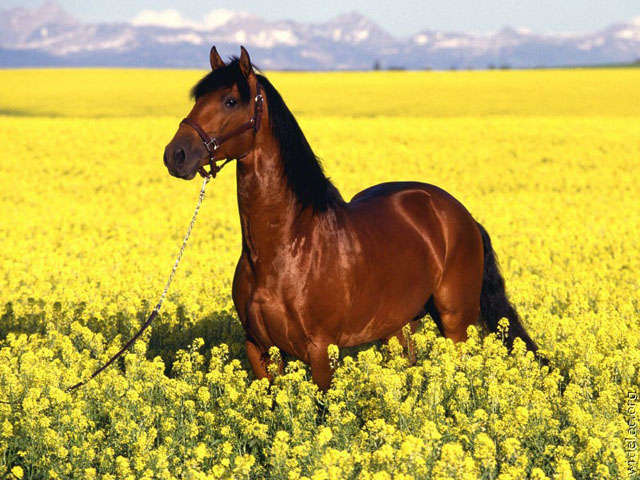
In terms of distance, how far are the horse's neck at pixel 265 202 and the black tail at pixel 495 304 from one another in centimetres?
246

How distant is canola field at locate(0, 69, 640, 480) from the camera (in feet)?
16.3

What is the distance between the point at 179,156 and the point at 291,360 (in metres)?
3.27

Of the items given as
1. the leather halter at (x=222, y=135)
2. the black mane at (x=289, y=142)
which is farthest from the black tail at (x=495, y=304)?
the leather halter at (x=222, y=135)

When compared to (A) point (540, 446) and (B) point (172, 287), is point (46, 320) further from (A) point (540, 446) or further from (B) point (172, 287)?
(A) point (540, 446)

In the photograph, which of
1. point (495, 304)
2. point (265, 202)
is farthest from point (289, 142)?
point (495, 304)

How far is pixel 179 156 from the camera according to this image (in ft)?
15.8

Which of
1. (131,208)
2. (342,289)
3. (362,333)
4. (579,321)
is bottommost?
(131,208)

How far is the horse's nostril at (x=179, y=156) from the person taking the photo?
480 cm

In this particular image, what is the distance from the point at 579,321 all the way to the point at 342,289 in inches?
144

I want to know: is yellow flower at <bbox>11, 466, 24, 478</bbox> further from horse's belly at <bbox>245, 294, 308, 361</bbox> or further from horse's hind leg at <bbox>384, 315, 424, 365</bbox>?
horse's hind leg at <bbox>384, 315, 424, 365</bbox>

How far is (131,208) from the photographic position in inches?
787

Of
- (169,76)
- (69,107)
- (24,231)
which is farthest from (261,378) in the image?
(169,76)

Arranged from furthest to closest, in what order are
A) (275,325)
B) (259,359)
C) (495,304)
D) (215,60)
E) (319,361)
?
(495,304) → (259,359) → (319,361) → (275,325) → (215,60)

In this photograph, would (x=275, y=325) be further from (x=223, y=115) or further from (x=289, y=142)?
(x=223, y=115)
